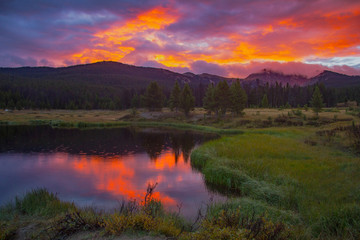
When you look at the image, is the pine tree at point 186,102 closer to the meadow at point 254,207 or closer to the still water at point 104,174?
the still water at point 104,174

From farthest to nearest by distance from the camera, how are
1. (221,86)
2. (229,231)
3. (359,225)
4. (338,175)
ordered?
(221,86) → (338,175) → (359,225) → (229,231)

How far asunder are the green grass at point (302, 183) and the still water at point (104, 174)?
1.77 meters

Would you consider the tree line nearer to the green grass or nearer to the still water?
the still water

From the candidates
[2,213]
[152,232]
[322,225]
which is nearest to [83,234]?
[152,232]

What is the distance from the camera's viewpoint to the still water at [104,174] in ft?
44.8

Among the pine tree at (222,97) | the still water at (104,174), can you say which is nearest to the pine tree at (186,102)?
the pine tree at (222,97)

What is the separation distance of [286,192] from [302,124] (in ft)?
121

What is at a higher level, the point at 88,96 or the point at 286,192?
the point at 88,96

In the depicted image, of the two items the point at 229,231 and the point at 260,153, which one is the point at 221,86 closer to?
the point at 260,153

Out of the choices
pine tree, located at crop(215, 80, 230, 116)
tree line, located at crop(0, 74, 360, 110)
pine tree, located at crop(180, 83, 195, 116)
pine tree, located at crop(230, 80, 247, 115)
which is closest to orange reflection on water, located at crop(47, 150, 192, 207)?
pine tree, located at crop(230, 80, 247, 115)

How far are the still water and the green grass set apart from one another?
177cm

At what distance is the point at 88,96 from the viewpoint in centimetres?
13888

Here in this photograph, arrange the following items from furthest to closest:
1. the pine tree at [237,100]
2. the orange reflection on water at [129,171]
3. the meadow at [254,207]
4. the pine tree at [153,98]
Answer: the pine tree at [153,98] → the pine tree at [237,100] → the orange reflection on water at [129,171] → the meadow at [254,207]

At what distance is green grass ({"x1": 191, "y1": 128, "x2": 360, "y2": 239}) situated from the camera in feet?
27.2
